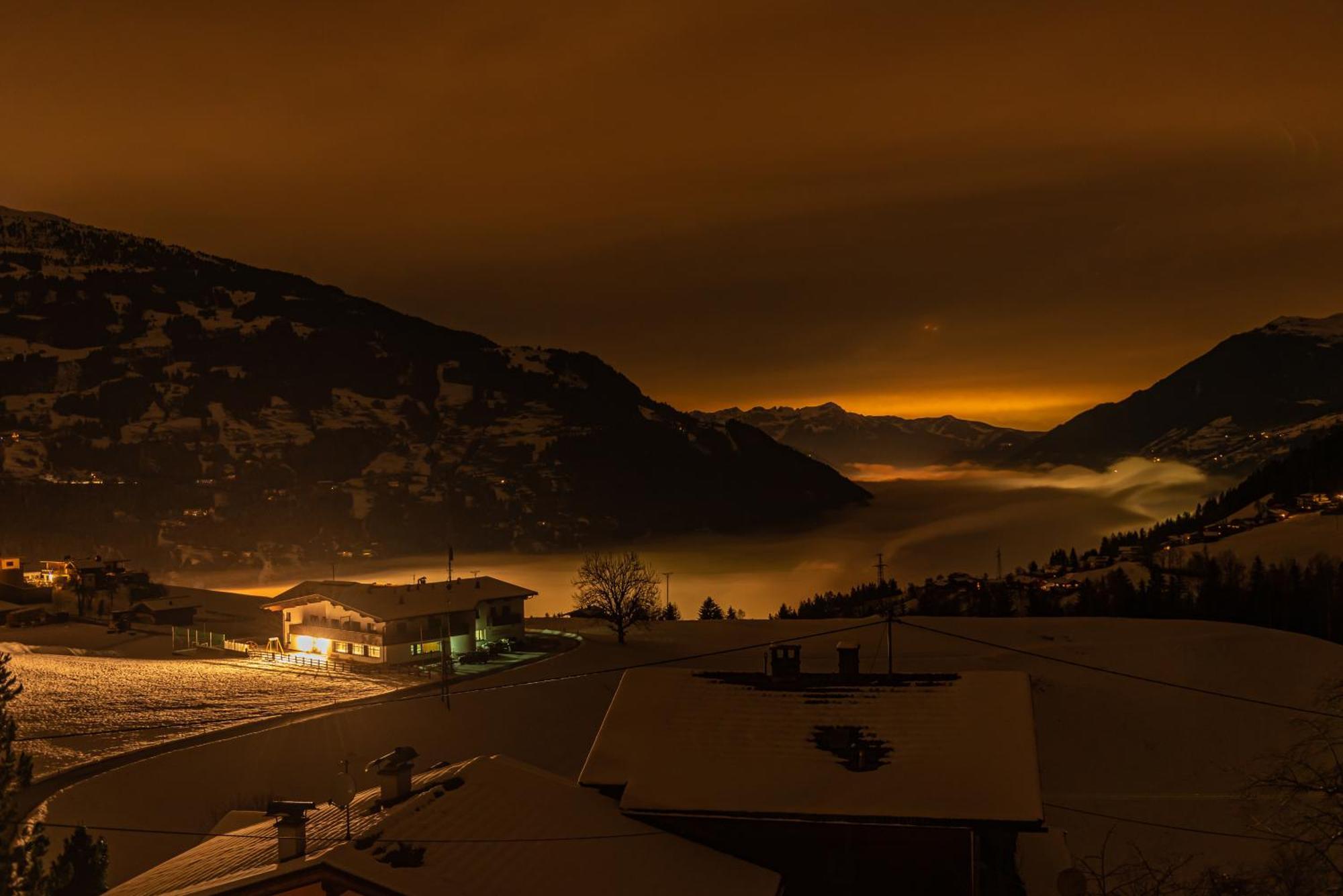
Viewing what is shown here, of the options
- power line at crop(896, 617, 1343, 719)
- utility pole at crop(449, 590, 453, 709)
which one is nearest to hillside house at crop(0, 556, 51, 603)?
utility pole at crop(449, 590, 453, 709)

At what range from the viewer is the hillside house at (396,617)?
54344 millimetres

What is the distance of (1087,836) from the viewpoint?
2897cm

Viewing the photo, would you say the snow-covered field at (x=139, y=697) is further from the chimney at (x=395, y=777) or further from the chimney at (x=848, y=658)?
the chimney at (x=848, y=658)

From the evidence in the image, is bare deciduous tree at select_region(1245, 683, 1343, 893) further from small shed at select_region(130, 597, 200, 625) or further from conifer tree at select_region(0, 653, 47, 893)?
small shed at select_region(130, 597, 200, 625)

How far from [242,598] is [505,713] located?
57637mm

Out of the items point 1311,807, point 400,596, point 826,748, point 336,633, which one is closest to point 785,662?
point 826,748

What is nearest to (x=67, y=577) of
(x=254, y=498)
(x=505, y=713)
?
(x=505, y=713)

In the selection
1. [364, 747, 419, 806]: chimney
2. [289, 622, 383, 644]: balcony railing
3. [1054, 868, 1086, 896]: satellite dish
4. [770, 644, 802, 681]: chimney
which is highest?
[770, 644, 802, 681]: chimney

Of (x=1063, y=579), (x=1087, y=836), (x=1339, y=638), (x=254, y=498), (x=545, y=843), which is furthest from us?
(x=254, y=498)

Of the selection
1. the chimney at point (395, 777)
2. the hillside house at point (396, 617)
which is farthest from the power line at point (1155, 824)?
the hillside house at point (396, 617)

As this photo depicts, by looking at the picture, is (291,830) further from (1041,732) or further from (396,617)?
(396,617)

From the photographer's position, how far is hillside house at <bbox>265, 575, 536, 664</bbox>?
5434cm

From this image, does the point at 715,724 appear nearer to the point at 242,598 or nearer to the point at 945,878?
the point at 945,878

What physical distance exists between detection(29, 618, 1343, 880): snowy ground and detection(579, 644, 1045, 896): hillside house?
11.3 meters
